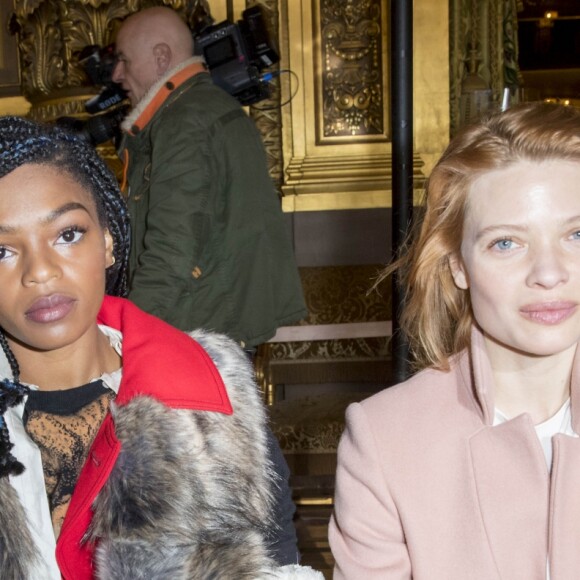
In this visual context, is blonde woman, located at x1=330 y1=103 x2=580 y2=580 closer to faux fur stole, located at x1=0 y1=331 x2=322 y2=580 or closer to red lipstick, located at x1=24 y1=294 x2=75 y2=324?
faux fur stole, located at x1=0 y1=331 x2=322 y2=580

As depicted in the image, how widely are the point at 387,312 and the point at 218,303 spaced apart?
6.18ft

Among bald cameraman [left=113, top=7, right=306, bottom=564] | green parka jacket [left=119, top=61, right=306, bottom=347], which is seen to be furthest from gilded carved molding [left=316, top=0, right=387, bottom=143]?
green parka jacket [left=119, top=61, right=306, bottom=347]

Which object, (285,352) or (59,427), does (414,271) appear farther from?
(285,352)

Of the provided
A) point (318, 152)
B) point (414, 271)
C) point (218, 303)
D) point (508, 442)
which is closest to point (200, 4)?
point (318, 152)

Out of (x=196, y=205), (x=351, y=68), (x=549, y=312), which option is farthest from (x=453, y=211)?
(x=351, y=68)

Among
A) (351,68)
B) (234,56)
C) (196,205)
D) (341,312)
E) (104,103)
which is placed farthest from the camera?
(351,68)

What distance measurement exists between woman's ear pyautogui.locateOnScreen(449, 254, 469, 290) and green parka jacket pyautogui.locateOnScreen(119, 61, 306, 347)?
124cm

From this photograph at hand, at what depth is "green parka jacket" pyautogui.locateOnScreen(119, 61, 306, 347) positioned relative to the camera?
2758 millimetres

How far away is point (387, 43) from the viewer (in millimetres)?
4758

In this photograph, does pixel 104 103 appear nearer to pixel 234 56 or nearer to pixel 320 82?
pixel 234 56

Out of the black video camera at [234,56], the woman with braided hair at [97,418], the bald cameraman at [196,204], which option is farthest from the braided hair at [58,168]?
the black video camera at [234,56]

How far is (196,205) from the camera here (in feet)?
9.17

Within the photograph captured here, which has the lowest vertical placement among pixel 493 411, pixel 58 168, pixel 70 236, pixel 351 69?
pixel 493 411

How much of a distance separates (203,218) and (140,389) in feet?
4.17
